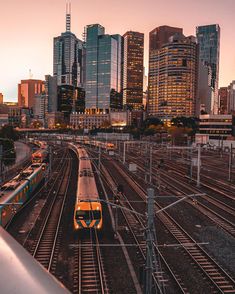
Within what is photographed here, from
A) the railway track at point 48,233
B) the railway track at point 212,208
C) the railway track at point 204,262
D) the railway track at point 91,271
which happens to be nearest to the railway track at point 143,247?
the railway track at point 204,262

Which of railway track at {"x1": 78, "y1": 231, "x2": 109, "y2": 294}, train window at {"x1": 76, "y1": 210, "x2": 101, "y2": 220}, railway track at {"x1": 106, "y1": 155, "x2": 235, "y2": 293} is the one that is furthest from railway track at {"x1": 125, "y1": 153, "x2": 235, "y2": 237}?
railway track at {"x1": 78, "y1": 231, "x2": 109, "y2": 294}

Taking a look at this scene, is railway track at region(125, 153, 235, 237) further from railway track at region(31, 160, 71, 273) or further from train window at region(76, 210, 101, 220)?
railway track at region(31, 160, 71, 273)

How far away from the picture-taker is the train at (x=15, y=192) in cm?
2233

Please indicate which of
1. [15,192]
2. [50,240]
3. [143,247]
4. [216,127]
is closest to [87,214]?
[50,240]

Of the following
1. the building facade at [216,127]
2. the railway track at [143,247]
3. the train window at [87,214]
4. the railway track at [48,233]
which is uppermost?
the building facade at [216,127]

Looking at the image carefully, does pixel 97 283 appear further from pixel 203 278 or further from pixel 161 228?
pixel 161 228

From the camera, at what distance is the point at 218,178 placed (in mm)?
51594

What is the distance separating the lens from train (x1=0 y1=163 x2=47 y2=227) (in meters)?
22.3

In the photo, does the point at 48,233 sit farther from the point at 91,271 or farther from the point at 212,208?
the point at 212,208

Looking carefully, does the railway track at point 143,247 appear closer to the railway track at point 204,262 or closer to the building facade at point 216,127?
the railway track at point 204,262

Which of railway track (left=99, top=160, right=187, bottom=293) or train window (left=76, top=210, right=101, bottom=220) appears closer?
railway track (left=99, top=160, right=187, bottom=293)

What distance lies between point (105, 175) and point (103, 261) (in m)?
34.0

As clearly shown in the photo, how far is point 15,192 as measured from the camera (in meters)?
26.4

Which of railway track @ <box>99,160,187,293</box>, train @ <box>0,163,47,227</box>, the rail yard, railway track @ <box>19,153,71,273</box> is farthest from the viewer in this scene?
train @ <box>0,163,47,227</box>
